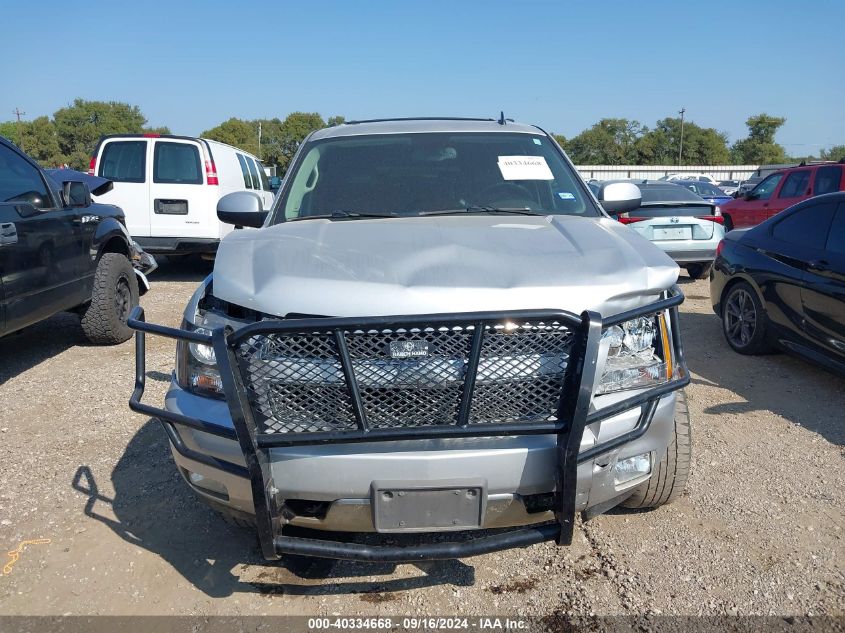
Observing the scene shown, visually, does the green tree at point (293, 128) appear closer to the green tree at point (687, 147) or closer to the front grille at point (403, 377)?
the green tree at point (687, 147)

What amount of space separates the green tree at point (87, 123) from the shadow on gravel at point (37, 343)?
6360 centimetres

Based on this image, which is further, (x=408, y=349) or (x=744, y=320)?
(x=744, y=320)

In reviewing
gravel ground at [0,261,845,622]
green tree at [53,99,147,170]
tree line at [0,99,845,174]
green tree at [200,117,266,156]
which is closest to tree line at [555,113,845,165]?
tree line at [0,99,845,174]

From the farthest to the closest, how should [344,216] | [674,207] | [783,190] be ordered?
1. [783,190]
2. [674,207]
3. [344,216]

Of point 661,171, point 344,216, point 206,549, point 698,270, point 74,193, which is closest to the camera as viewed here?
point 206,549

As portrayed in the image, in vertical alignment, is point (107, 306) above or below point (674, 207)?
below

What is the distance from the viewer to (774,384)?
5.06 meters

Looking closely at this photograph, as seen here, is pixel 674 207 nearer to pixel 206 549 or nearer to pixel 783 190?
pixel 783 190

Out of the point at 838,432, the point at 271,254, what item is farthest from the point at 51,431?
the point at 838,432

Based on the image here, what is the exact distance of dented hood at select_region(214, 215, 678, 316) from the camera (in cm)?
211

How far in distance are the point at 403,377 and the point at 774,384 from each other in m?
4.15


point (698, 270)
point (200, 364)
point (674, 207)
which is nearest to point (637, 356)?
point (200, 364)

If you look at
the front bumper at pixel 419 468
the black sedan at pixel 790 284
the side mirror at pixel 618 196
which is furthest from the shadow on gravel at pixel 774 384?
the front bumper at pixel 419 468

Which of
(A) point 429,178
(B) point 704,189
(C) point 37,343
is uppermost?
(A) point 429,178
